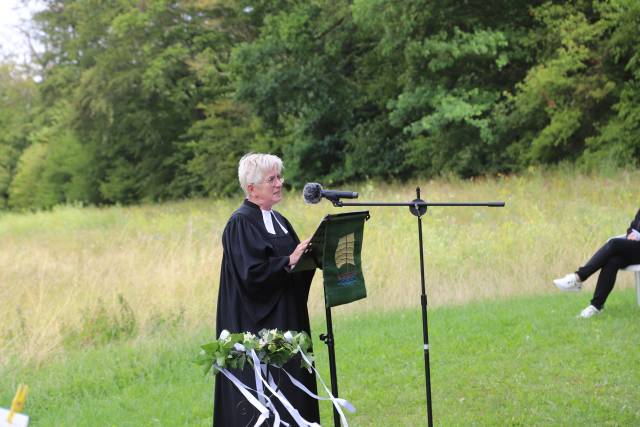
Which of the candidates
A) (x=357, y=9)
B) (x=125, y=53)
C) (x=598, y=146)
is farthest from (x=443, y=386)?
(x=125, y=53)

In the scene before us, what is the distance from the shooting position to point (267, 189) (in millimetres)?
4719

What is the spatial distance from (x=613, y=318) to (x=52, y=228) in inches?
891

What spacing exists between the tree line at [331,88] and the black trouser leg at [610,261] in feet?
36.7

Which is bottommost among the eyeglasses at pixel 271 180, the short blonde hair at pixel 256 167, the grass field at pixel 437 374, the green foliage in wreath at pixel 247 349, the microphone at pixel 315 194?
the grass field at pixel 437 374

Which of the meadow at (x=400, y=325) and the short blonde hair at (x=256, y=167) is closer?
the short blonde hair at (x=256, y=167)

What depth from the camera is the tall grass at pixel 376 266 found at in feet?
33.4

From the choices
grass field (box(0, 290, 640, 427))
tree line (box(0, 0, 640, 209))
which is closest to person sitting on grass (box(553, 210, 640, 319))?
grass field (box(0, 290, 640, 427))

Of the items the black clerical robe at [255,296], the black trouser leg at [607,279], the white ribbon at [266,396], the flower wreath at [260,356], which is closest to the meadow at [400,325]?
the black trouser leg at [607,279]

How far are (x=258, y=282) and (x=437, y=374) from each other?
3.32 m

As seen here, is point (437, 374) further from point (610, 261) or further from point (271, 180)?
point (271, 180)

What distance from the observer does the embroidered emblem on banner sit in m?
4.51

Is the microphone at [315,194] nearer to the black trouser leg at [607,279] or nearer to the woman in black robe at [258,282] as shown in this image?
the woman in black robe at [258,282]

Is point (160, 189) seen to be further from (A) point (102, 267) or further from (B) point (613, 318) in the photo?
(B) point (613, 318)

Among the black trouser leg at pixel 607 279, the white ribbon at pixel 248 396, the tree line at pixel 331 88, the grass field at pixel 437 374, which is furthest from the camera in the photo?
the tree line at pixel 331 88
